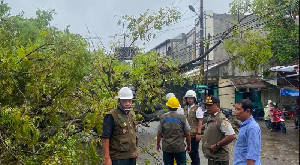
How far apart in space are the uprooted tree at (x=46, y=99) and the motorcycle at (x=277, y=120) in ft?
29.6

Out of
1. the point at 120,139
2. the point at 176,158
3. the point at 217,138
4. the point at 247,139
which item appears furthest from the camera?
the point at 176,158

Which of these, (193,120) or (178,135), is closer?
(178,135)

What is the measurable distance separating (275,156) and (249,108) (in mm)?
5682

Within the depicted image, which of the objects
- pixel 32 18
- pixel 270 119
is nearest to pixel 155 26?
pixel 32 18

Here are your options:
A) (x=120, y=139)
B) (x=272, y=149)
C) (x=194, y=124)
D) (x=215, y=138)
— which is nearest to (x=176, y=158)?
(x=215, y=138)

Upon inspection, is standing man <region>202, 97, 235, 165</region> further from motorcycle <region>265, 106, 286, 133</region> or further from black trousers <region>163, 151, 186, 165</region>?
motorcycle <region>265, 106, 286, 133</region>

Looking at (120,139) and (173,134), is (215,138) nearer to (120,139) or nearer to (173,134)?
(173,134)

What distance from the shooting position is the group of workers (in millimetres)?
3311

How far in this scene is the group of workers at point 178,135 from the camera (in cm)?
331

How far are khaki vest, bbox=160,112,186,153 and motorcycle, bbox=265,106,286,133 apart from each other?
9.07m

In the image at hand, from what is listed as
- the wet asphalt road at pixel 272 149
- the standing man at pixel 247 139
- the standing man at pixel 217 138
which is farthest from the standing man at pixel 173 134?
the standing man at pixel 247 139

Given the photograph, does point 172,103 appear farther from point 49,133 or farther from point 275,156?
point 275,156

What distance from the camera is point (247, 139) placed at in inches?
128

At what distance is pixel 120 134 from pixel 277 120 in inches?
→ 431
